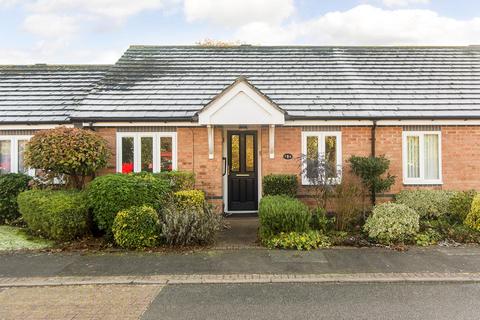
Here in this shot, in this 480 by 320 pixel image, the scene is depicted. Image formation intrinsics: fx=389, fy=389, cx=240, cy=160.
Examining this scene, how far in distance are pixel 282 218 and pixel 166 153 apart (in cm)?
449

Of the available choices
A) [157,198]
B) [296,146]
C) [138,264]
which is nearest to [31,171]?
[157,198]

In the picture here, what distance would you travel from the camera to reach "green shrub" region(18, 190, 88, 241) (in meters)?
8.41

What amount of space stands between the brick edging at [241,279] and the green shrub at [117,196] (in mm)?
2117

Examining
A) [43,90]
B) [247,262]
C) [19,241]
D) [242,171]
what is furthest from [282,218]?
[43,90]

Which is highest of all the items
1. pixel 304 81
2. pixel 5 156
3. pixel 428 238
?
pixel 304 81

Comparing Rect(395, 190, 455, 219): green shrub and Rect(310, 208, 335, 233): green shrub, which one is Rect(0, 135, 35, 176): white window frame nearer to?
Rect(310, 208, 335, 233): green shrub

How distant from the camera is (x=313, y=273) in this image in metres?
6.60

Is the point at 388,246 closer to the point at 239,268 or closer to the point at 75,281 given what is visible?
the point at 239,268

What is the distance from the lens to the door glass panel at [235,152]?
11.8m

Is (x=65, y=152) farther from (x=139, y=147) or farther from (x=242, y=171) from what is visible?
(x=242, y=171)

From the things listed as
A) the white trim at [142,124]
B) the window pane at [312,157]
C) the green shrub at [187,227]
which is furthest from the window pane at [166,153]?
the window pane at [312,157]

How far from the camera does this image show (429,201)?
10.4 meters

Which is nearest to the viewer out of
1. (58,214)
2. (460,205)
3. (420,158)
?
(58,214)

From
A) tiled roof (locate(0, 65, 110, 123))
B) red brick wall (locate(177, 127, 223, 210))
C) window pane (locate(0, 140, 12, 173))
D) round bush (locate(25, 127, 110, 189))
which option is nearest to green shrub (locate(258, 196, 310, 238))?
red brick wall (locate(177, 127, 223, 210))
